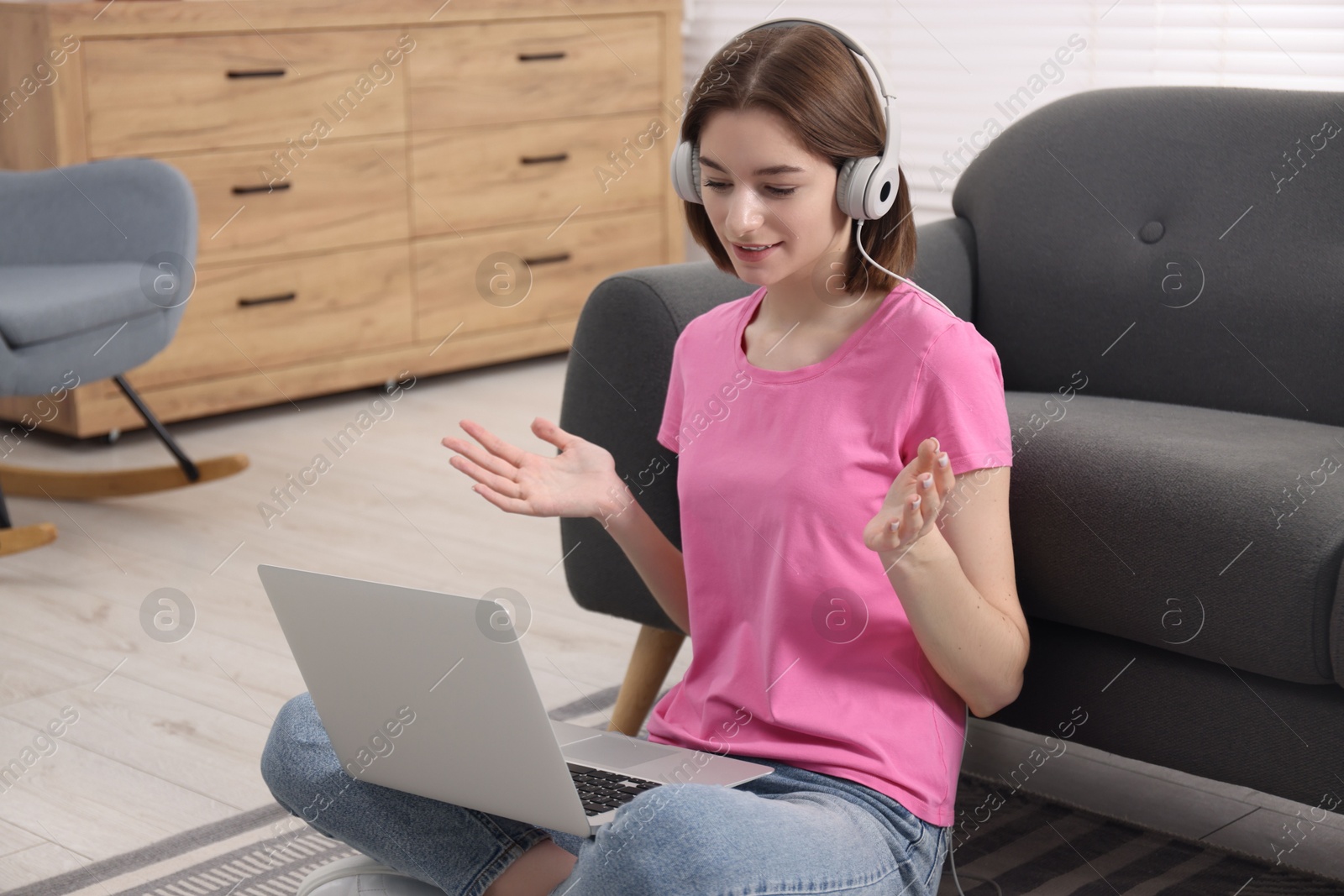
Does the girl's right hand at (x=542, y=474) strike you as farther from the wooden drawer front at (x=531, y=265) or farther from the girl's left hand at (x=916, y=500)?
the wooden drawer front at (x=531, y=265)

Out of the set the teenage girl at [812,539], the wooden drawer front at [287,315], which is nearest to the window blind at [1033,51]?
the wooden drawer front at [287,315]

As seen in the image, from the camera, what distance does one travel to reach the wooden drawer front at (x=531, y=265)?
3.97 m

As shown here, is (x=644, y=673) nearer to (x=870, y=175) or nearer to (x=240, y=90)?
(x=870, y=175)

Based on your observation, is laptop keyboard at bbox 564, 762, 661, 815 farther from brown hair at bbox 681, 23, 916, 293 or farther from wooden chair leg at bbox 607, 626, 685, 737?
wooden chair leg at bbox 607, 626, 685, 737

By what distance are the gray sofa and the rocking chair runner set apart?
134cm

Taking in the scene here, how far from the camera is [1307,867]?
1.59 metres

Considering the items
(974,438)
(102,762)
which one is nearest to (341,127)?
(102,762)

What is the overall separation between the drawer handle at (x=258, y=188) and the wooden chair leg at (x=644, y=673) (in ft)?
6.76

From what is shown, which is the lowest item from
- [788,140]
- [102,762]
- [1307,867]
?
[102,762]

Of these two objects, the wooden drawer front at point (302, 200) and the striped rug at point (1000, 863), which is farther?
the wooden drawer front at point (302, 200)

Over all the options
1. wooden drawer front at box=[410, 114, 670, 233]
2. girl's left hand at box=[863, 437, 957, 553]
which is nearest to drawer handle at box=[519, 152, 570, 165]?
wooden drawer front at box=[410, 114, 670, 233]

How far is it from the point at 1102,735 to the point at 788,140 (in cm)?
73

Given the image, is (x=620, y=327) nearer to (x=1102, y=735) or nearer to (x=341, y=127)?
(x=1102, y=735)

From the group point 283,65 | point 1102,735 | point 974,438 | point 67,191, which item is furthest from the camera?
point 283,65
